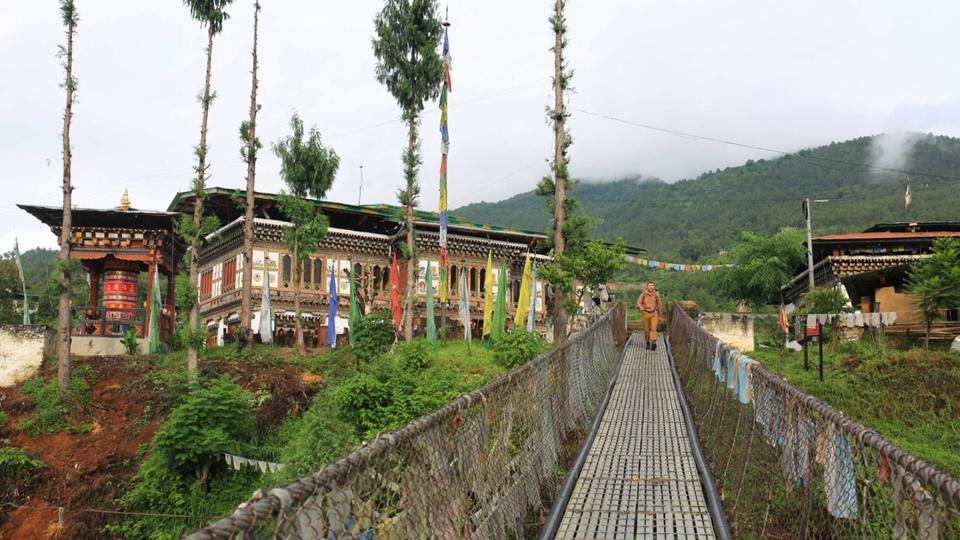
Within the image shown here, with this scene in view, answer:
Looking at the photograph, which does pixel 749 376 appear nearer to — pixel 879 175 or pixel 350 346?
pixel 350 346

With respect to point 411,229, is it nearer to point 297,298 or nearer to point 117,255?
point 297,298

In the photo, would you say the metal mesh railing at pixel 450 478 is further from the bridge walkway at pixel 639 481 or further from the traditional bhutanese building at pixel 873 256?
the traditional bhutanese building at pixel 873 256

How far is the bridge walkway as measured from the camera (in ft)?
23.6

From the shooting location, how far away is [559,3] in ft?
83.0

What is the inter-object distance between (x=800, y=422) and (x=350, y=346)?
22708 millimetres

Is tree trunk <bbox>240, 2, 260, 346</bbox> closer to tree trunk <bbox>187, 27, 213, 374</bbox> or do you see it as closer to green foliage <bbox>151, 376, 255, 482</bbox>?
tree trunk <bbox>187, 27, 213, 374</bbox>

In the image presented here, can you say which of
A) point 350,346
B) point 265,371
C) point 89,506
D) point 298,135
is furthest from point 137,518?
point 298,135

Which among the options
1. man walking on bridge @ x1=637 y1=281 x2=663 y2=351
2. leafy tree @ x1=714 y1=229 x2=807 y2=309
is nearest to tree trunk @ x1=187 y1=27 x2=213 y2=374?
man walking on bridge @ x1=637 y1=281 x2=663 y2=351

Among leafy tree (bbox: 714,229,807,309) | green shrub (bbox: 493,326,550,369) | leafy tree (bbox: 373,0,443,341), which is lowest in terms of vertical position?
green shrub (bbox: 493,326,550,369)

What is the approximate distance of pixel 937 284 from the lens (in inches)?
907

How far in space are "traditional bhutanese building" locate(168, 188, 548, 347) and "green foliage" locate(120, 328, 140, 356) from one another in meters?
4.88

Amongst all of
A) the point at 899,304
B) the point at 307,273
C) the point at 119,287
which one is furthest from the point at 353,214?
the point at 899,304

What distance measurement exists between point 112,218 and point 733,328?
2409cm

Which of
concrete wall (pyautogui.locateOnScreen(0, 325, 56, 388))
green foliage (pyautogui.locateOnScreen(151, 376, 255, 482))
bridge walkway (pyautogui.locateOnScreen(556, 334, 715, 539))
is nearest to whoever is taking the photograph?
bridge walkway (pyautogui.locateOnScreen(556, 334, 715, 539))
